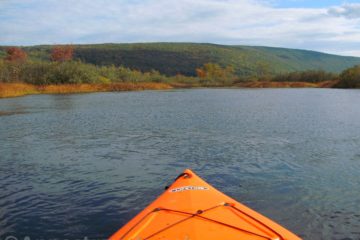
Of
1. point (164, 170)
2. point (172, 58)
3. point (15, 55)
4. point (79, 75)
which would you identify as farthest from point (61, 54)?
point (164, 170)

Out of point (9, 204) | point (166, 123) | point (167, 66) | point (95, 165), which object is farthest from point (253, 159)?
point (167, 66)

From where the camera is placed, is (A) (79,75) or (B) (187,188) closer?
(B) (187,188)

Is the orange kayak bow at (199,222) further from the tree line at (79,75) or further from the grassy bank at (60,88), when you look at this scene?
the tree line at (79,75)

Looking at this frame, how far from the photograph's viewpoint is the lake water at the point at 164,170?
372 inches

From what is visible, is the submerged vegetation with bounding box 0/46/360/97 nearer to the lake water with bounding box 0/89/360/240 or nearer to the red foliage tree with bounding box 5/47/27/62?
the red foliage tree with bounding box 5/47/27/62

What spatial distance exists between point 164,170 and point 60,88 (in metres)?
59.0

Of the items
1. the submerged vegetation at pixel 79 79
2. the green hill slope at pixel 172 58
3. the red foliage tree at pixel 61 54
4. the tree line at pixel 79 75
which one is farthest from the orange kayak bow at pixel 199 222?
the green hill slope at pixel 172 58

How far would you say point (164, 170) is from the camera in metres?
13.9

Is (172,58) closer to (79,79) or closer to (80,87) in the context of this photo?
(79,79)

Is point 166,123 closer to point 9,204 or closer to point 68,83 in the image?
point 9,204

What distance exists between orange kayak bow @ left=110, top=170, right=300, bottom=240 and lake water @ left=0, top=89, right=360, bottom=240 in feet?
6.48

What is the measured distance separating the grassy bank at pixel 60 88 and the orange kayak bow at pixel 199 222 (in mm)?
53146

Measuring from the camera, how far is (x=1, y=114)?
106ft

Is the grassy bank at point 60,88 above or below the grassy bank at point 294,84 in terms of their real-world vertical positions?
below
